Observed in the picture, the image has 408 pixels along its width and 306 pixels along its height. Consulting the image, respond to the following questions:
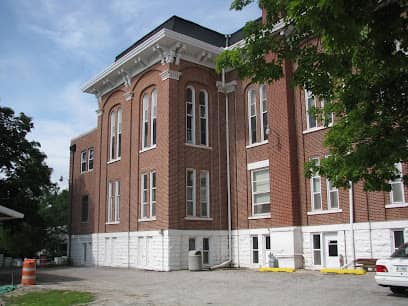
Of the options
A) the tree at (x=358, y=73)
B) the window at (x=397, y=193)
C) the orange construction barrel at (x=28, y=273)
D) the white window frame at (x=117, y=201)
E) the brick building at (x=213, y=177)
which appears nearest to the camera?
the tree at (x=358, y=73)

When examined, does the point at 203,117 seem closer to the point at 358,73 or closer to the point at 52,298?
the point at 52,298

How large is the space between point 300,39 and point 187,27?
2119cm

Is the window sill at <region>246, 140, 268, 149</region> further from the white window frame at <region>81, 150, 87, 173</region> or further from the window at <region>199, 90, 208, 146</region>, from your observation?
the white window frame at <region>81, 150, 87, 173</region>

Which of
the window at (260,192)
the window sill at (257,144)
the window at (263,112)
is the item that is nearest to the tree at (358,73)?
the window at (260,192)

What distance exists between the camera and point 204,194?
26641 mm

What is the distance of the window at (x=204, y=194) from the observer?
2638 cm

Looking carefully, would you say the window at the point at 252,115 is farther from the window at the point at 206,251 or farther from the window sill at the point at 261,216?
the window at the point at 206,251

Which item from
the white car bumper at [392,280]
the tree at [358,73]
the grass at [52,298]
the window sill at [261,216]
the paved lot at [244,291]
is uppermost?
the tree at [358,73]

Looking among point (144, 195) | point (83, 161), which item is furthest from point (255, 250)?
point (83, 161)

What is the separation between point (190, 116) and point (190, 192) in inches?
169

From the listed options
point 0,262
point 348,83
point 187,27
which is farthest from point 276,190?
point 0,262

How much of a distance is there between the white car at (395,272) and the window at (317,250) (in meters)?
9.64

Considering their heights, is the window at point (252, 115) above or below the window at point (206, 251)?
above

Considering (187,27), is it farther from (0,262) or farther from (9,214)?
(0,262)
